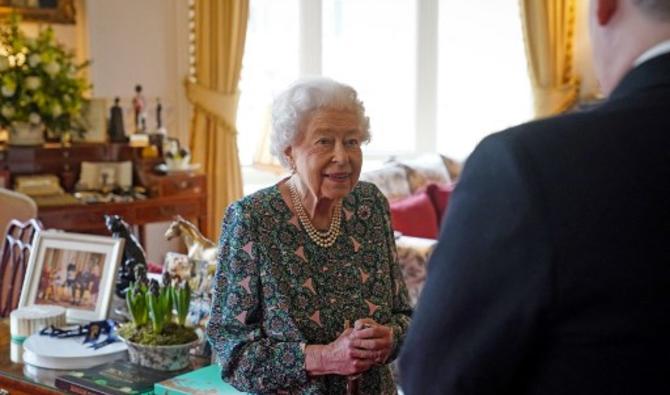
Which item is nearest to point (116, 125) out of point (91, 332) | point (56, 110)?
point (56, 110)

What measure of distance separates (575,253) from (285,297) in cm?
97

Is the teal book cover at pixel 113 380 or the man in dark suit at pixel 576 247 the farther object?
the teal book cover at pixel 113 380

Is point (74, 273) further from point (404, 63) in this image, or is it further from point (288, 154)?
point (404, 63)

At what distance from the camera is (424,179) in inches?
204

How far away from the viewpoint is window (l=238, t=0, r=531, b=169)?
5945 mm

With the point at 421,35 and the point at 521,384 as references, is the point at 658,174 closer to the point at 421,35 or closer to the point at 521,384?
the point at 521,384

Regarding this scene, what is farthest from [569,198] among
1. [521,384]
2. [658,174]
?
[521,384]

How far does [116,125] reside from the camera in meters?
4.91

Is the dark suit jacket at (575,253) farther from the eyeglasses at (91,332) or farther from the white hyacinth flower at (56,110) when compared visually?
the white hyacinth flower at (56,110)

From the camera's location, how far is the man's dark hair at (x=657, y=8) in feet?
2.47

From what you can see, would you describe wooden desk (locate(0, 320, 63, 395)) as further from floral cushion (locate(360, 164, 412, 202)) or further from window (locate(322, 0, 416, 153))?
window (locate(322, 0, 416, 153))

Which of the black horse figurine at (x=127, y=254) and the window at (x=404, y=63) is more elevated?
the window at (x=404, y=63)

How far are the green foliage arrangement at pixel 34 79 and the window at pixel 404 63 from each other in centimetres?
165

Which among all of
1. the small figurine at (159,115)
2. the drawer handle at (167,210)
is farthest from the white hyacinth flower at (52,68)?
the drawer handle at (167,210)
